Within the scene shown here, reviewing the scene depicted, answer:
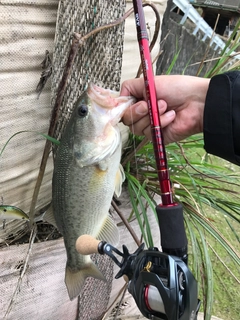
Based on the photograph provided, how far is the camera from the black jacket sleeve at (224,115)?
4.10 ft

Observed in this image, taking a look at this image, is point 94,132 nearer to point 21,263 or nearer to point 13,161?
point 13,161

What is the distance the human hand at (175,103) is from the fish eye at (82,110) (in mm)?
169

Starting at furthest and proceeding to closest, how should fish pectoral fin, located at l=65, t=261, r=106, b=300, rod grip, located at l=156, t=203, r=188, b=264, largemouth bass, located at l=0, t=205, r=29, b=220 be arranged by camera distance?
largemouth bass, located at l=0, t=205, r=29, b=220
fish pectoral fin, located at l=65, t=261, r=106, b=300
rod grip, located at l=156, t=203, r=188, b=264

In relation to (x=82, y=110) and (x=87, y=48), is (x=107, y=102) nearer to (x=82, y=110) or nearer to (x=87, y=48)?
(x=82, y=110)

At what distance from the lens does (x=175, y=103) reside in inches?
56.7

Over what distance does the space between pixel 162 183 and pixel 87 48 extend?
621mm

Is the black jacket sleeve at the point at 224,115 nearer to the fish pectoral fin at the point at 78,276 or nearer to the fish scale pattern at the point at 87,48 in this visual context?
the fish scale pattern at the point at 87,48

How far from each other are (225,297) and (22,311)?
1510 mm

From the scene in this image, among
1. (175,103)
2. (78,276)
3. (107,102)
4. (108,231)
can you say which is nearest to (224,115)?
(175,103)

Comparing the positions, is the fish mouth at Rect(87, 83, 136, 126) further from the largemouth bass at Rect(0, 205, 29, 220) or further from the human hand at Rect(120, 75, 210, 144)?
the largemouth bass at Rect(0, 205, 29, 220)

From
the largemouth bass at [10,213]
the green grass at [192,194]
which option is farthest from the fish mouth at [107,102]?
the green grass at [192,194]

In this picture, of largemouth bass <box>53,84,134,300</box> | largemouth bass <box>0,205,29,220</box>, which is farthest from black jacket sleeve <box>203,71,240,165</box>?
largemouth bass <box>0,205,29,220</box>

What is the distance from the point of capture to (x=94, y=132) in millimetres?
1202

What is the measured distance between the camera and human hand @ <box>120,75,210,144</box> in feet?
4.46
